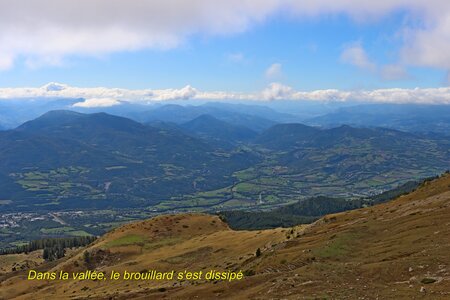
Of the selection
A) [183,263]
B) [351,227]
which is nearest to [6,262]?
[183,263]

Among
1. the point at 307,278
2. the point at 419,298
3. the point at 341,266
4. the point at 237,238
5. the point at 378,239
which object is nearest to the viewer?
the point at 419,298

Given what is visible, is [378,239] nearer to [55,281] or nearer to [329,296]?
[329,296]

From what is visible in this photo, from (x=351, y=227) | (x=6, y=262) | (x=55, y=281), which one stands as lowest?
(x=6, y=262)

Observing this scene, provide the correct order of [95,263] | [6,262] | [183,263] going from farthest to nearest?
[6,262], [95,263], [183,263]

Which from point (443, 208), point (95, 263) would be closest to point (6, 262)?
point (95, 263)

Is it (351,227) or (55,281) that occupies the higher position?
(351,227)

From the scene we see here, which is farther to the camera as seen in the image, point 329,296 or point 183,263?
point 183,263

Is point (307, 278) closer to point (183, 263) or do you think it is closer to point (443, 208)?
point (443, 208)
